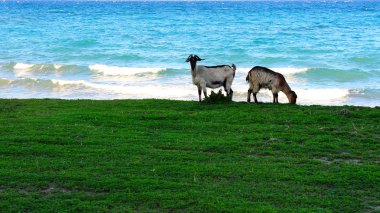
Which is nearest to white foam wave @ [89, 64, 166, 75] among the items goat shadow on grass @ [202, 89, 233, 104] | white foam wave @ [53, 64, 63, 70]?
white foam wave @ [53, 64, 63, 70]

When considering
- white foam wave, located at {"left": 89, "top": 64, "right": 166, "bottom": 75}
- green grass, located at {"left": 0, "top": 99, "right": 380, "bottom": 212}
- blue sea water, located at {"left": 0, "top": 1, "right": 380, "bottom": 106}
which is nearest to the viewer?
green grass, located at {"left": 0, "top": 99, "right": 380, "bottom": 212}

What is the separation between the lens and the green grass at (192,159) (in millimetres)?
9086

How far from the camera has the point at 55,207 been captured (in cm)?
884

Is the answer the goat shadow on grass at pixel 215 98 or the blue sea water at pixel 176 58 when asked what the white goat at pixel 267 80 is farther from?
the blue sea water at pixel 176 58

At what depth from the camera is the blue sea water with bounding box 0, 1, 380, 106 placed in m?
27.8

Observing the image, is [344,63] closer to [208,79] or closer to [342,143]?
[208,79]

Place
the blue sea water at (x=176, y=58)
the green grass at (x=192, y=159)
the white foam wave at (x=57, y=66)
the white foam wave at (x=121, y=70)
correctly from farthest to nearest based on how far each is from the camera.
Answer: the white foam wave at (x=57, y=66) → the white foam wave at (x=121, y=70) → the blue sea water at (x=176, y=58) → the green grass at (x=192, y=159)

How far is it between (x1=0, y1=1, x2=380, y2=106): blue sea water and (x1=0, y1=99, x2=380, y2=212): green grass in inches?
373

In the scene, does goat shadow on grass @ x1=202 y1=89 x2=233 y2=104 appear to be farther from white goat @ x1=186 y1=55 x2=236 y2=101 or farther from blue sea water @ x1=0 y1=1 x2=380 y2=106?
blue sea water @ x1=0 y1=1 x2=380 y2=106

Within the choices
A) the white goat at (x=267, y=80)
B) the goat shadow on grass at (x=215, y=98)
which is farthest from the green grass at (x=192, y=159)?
the white goat at (x=267, y=80)

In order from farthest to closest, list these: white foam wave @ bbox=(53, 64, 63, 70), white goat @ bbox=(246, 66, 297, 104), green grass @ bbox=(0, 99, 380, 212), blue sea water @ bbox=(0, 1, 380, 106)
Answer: white foam wave @ bbox=(53, 64, 63, 70) < blue sea water @ bbox=(0, 1, 380, 106) < white goat @ bbox=(246, 66, 297, 104) < green grass @ bbox=(0, 99, 380, 212)

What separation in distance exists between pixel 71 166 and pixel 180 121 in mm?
4515

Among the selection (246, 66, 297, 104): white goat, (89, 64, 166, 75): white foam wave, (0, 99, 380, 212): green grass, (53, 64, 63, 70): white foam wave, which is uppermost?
(53, 64, 63, 70): white foam wave

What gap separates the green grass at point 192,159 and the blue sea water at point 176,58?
9.48m
